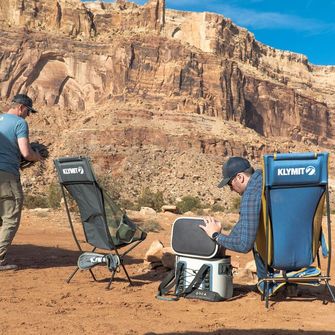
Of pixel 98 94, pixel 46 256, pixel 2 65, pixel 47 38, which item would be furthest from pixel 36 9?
pixel 46 256

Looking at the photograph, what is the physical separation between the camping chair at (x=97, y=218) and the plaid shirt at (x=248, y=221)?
1.50 metres

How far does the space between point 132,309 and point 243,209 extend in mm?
1317

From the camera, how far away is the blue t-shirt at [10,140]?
612 cm

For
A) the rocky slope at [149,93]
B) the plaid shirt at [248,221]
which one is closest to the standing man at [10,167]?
the plaid shirt at [248,221]

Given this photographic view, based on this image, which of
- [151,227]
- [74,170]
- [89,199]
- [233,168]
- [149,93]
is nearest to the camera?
[233,168]

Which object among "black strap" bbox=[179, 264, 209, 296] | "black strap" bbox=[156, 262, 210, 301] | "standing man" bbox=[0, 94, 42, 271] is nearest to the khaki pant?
"standing man" bbox=[0, 94, 42, 271]

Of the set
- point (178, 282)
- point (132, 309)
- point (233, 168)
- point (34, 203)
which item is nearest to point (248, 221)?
point (233, 168)

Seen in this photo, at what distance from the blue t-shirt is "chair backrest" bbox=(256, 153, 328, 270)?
10.3 feet

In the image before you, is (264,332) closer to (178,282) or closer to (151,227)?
(178,282)

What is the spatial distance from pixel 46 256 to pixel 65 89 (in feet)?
249

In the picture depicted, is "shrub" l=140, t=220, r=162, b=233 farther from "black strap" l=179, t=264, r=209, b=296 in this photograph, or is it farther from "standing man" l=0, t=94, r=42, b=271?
"black strap" l=179, t=264, r=209, b=296

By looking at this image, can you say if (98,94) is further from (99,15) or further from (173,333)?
(173,333)

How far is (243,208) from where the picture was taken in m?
4.57

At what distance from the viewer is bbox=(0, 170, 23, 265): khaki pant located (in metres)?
6.13
